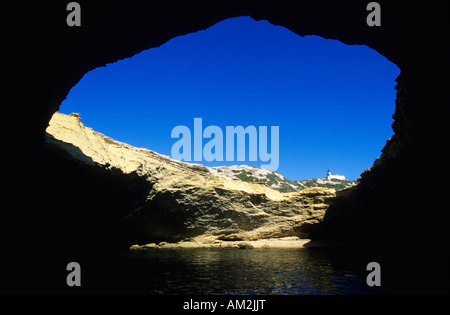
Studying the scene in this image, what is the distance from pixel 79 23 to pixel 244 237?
3521cm

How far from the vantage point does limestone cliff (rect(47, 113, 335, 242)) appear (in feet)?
108

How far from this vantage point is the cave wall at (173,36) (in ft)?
34.2

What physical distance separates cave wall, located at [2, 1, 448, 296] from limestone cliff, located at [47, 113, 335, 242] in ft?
47.9

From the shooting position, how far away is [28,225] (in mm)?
15344

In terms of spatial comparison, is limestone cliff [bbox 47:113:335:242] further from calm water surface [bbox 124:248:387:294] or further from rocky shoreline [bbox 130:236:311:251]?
calm water surface [bbox 124:248:387:294]

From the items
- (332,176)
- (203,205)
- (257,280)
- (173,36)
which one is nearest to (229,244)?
(203,205)

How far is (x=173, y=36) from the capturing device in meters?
16.1

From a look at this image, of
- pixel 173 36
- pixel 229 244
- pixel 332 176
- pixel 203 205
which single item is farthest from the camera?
pixel 332 176

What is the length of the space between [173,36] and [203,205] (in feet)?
85.9

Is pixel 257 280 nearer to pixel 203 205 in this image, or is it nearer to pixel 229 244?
pixel 229 244

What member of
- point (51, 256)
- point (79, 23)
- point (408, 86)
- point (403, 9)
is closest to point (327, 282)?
point (408, 86)

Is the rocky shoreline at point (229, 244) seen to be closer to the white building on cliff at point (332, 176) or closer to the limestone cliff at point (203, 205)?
the limestone cliff at point (203, 205)

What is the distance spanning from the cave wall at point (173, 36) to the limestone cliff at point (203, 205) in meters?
14.6
